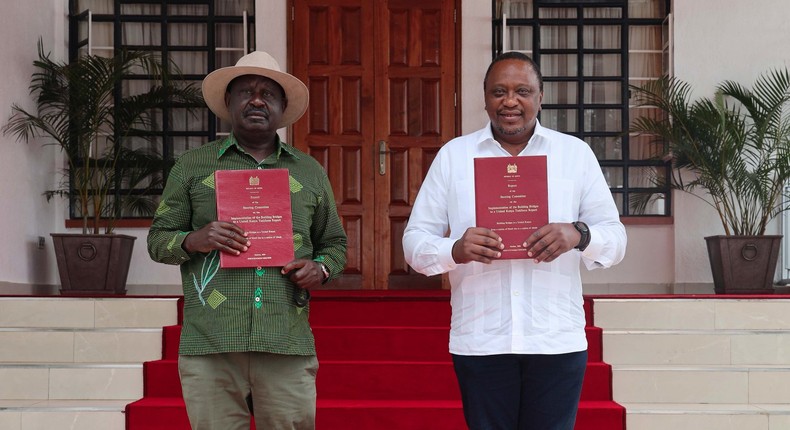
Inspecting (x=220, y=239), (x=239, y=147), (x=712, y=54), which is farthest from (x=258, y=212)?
(x=712, y=54)

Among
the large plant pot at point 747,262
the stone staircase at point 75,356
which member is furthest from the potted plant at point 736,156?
the stone staircase at point 75,356

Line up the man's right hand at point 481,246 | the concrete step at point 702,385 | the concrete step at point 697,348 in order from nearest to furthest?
the man's right hand at point 481,246 → the concrete step at point 702,385 → the concrete step at point 697,348

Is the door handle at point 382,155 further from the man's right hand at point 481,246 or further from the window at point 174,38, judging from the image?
the man's right hand at point 481,246

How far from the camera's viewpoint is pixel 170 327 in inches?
192

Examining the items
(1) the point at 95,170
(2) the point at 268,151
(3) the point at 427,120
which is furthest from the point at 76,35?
(2) the point at 268,151

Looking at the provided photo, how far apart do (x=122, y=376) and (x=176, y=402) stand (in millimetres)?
426

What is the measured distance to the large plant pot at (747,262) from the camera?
6.01 metres

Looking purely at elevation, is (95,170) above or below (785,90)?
below

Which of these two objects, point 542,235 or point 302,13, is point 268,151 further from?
point 302,13

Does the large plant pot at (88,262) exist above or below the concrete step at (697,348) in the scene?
above

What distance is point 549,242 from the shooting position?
2189 mm

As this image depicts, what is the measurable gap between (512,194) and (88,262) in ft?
14.7

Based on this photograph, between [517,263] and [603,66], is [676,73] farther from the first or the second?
[517,263]

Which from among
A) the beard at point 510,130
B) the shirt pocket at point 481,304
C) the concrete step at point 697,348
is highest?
the beard at point 510,130
